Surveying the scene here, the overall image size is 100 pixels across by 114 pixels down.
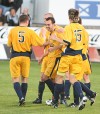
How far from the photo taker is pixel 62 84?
14.5 metres

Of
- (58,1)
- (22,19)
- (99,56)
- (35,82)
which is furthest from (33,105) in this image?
(58,1)

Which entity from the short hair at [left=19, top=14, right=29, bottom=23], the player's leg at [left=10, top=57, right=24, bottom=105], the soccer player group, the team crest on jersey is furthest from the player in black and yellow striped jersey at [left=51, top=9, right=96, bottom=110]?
the team crest on jersey

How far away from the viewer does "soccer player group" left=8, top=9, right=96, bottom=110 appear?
1410cm

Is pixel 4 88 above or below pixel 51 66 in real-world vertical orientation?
below

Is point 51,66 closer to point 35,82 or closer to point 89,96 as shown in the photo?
point 89,96

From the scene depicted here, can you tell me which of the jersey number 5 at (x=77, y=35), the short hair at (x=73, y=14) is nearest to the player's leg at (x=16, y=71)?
the jersey number 5 at (x=77, y=35)

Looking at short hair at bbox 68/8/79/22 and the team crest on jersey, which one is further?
the team crest on jersey

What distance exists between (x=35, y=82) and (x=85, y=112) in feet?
19.2

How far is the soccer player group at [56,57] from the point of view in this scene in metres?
14.1

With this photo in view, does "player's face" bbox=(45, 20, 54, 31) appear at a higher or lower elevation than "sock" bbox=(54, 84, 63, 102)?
higher

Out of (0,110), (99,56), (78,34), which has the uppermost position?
(78,34)

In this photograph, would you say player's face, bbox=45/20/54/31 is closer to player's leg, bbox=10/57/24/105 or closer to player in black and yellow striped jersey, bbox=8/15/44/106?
player in black and yellow striped jersey, bbox=8/15/44/106

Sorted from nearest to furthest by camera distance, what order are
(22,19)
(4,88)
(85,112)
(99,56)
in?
(85,112)
(22,19)
(4,88)
(99,56)

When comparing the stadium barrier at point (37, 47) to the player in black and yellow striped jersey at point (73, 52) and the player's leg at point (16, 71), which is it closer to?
the player's leg at point (16, 71)
